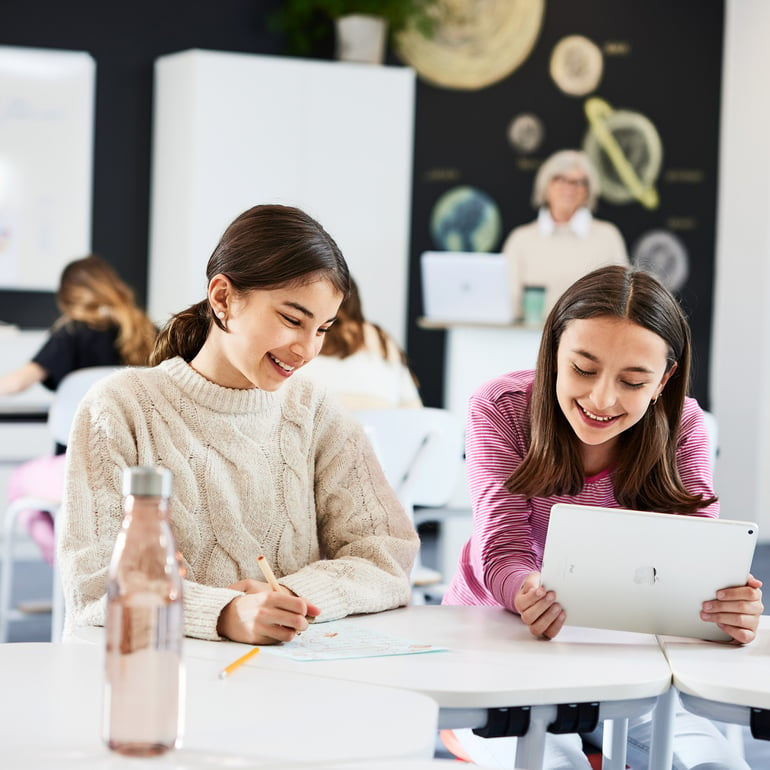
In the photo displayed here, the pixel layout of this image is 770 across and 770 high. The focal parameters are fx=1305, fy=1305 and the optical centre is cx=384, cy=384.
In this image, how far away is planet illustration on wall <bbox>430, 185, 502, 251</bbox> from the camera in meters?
6.71

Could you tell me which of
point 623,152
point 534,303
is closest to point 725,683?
point 534,303

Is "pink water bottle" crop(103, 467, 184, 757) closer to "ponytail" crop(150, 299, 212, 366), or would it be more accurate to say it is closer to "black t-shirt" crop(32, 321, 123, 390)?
"ponytail" crop(150, 299, 212, 366)

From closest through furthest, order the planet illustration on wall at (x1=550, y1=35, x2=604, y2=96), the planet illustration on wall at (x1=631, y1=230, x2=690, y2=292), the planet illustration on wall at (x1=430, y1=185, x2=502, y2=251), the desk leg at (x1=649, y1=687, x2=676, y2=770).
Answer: the desk leg at (x1=649, y1=687, x2=676, y2=770), the planet illustration on wall at (x1=430, y1=185, x2=502, y2=251), the planet illustration on wall at (x1=550, y1=35, x2=604, y2=96), the planet illustration on wall at (x1=631, y1=230, x2=690, y2=292)

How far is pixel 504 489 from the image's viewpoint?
198 centimetres

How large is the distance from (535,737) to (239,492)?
0.60 metres

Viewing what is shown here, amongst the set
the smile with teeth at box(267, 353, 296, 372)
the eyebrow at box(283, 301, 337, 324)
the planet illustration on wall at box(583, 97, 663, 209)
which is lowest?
the smile with teeth at box(267, 353, 296, 372)

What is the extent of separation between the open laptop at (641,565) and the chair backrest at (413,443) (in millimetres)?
2022

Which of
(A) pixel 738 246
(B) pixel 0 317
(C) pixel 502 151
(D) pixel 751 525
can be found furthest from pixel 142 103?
(D) pixel 751 525

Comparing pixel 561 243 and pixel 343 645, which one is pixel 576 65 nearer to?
pixel 561 243

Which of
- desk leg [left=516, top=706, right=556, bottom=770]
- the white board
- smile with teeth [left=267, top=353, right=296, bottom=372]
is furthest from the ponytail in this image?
the white board

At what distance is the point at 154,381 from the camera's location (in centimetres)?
185

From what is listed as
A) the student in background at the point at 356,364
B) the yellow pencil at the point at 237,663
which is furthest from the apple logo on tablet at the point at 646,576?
the student in background at the point at 356,364

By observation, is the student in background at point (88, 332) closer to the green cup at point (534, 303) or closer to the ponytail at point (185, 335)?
the green cup at point (534, 303)

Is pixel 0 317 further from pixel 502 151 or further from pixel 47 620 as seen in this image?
pixel 502 151
